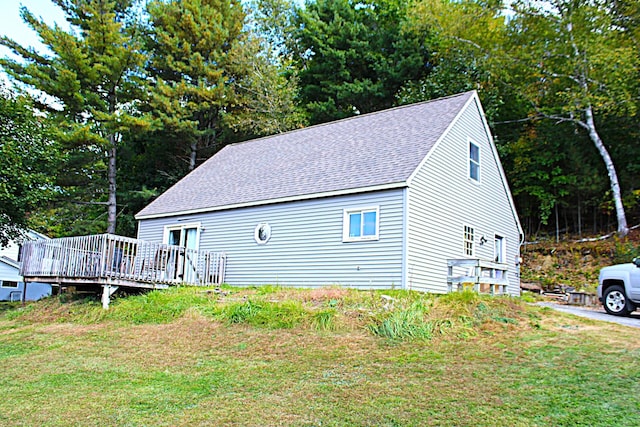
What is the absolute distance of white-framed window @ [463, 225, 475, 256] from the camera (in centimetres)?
1529

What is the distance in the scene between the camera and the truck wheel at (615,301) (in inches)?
490

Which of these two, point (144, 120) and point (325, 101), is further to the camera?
point (325, 101)

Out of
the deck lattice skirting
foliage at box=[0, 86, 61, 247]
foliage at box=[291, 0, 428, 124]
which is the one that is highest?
foliage at box=[291, 0, 428, 124]

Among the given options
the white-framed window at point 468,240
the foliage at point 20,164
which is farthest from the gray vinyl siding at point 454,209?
the foliage at point 20,164

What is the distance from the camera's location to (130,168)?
1184 inches

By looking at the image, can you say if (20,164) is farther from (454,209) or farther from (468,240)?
(468,240)

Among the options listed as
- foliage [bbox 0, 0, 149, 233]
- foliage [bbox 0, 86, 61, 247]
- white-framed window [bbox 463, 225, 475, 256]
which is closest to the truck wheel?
white-framed window [bbox 463, 225, 475, 256]

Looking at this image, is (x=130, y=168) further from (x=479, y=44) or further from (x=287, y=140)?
(x=479, y=44)

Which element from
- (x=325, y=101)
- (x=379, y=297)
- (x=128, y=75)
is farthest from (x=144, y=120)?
(x=379, y=297)

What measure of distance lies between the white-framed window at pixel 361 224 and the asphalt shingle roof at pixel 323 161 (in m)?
0.62

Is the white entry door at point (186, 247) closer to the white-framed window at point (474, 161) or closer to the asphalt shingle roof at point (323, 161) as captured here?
the asphalt shingle roof at point (323, 161)

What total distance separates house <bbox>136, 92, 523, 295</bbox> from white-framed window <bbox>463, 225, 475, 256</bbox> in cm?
3

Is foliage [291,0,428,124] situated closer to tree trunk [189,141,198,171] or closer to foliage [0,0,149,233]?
tree trunk [189,141,198,171]

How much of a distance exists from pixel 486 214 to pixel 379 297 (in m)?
7.84
